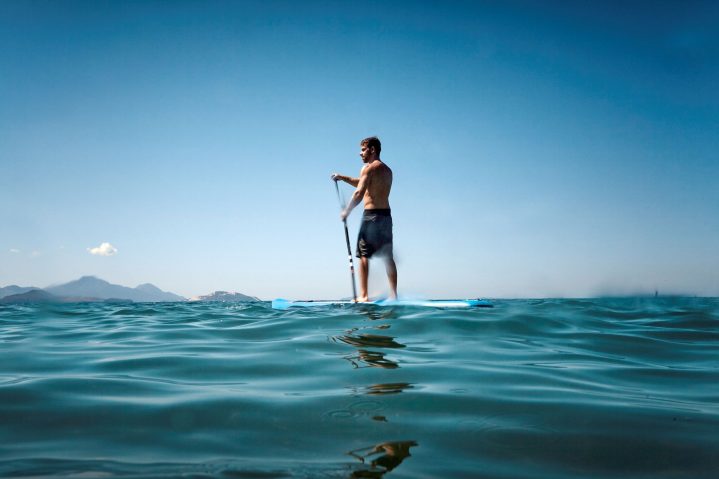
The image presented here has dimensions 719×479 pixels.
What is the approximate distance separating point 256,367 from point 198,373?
439mm

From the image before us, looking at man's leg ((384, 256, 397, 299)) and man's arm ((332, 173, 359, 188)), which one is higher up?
man's arm ((332, 173, 359, 188))

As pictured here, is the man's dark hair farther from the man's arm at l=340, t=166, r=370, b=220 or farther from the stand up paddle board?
the stand up paddle board

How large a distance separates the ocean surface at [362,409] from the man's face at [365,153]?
17.1 ft

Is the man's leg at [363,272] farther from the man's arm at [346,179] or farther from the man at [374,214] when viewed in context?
the man's arm at [346,179]

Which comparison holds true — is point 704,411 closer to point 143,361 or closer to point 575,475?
point 575,475

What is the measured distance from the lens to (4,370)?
3500 mm

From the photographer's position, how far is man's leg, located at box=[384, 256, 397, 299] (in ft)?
29.9

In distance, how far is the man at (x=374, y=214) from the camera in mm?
9172

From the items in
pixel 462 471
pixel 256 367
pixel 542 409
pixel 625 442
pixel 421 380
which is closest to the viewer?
pixel 462 471

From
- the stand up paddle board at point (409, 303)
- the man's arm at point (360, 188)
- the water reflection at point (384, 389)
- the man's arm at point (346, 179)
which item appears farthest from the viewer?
the man's arm at point (346, 179)

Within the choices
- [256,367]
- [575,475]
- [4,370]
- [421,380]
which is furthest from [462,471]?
[4,370]

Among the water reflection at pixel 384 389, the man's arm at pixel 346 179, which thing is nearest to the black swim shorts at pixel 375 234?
the man's arm at pixel 346 179

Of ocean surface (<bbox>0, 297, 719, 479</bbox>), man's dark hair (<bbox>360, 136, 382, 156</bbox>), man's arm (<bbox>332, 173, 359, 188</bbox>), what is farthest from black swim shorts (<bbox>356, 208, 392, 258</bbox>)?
ocean surface (<bbox>0, 297, 719, 479</bbox>)

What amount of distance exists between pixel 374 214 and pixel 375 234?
429 millimetres
